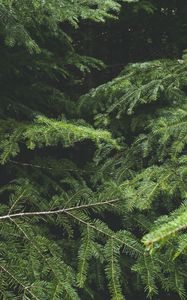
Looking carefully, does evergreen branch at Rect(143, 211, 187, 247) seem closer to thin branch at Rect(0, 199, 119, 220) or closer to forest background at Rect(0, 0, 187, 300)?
forest background at Rect(0, 0, 187, 300)

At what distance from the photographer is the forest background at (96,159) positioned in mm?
2434

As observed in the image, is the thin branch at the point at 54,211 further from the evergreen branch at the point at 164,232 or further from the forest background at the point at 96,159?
the evergreen branch at the point at 164,232

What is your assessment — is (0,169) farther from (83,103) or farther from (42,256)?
(42,256)

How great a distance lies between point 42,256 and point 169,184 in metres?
0.98

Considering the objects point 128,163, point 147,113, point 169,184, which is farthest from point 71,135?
point 147,113

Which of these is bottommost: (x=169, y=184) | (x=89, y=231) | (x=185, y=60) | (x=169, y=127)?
(x=89, y=231)

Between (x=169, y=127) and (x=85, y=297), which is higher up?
(x=169, y=127)

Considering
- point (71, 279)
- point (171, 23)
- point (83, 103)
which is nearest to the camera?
point (71, 279)

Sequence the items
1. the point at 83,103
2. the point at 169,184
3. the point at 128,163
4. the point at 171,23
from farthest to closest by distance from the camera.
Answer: the point at 171,23 < the point at 83,103 < the point at 128,163 < the point at 169,184

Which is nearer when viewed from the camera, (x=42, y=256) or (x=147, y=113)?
(x=42, y=256)

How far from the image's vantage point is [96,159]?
3814 mm

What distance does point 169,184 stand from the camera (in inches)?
109

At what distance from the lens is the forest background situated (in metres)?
2.43

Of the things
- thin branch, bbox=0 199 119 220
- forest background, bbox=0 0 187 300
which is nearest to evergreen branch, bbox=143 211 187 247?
forest background, bbox=0 0 187 300
